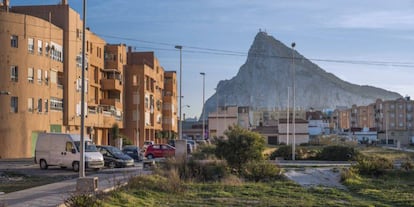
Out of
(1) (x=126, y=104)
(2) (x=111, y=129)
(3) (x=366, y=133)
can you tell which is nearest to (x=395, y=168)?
(2) (x=111, y=129)

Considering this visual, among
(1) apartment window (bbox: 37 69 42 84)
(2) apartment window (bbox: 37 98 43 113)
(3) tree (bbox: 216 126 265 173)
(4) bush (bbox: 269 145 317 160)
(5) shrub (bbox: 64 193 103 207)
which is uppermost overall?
(1) apartment window (bbox: 37 69 42 84)

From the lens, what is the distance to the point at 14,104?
55719mm

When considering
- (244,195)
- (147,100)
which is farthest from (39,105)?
(244,195)

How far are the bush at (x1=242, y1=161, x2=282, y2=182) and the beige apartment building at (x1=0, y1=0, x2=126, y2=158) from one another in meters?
32.0

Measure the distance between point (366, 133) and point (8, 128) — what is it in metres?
108

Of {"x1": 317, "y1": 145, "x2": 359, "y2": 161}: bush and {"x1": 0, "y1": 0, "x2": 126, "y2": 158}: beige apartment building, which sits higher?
{"x1": 0, "y1": 0, "x2": 126, "y2": 158}: beige apartment building

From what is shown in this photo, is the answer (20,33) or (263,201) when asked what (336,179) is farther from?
(20,33)

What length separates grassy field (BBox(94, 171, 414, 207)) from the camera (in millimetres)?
19297

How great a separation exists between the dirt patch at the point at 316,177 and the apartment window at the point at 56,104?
33.2 meters

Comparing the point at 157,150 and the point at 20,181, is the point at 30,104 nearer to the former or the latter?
the point at 157,150

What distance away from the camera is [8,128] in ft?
180

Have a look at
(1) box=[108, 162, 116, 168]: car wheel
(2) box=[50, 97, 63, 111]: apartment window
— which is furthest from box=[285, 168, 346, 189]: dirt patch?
(2) box=[50, 97, 63, 111]: apartment window

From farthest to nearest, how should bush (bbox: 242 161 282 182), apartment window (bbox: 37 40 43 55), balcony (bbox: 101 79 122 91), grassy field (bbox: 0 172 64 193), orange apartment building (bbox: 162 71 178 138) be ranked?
orange apartment building (bbox: 162 71 178 138)
balcony (bbox: 101 79 122 91)
apartment window (bbox: 37 40 43 55)
bush (bbox: 242 161 282 182)
grassy field (bbox: 0 172 64 193)

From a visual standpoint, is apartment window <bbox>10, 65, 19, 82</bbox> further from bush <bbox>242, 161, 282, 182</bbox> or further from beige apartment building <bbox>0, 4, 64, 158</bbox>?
bush <bbox>242, 161, 282, 182</bbox>
